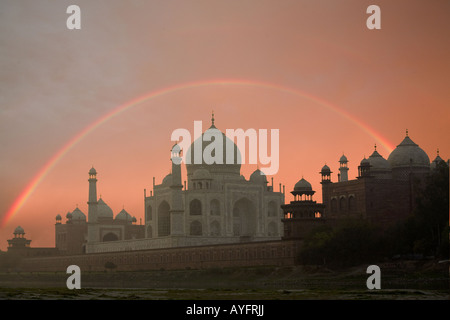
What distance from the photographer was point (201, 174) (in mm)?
86562

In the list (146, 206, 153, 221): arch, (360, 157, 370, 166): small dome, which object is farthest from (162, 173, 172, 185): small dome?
(360, 157, 370, 166): small dome

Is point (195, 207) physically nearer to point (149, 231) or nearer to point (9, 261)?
point (149, 231)

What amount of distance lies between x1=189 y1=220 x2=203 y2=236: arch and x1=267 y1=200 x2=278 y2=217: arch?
8.38 m

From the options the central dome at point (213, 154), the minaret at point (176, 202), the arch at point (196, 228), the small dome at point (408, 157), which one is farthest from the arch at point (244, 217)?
the small dome at point (408, 157)

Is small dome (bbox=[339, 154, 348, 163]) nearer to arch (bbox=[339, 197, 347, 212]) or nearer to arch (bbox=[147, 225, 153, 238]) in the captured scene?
arch (bbox=[339, 197, 347, 212])

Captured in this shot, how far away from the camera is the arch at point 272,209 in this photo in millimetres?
89375

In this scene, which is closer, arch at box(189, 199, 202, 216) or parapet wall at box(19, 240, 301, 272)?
parapet wall at box(19, 240, 301, 272)

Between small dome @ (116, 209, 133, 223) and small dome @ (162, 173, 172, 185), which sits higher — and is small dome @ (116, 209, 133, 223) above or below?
below

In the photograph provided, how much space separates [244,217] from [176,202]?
388 inches

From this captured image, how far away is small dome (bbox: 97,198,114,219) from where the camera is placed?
112 metres

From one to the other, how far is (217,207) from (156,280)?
1412 centimetres

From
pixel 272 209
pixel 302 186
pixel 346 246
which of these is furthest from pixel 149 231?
pixel 346 246
